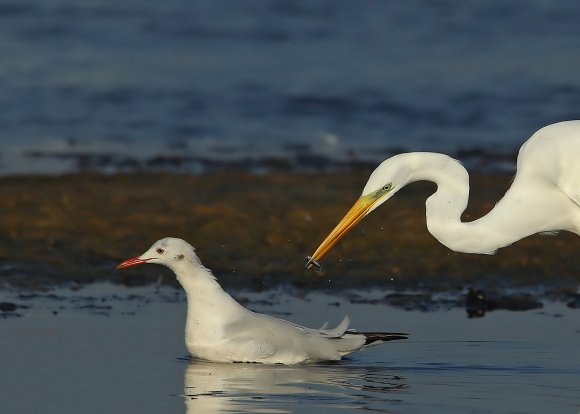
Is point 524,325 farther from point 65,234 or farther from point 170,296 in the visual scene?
point 65,234

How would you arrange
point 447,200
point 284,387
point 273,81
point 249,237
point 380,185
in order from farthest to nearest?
point 273,81 → point 249,237 → point 447,200 → point 284,387 → point 380,185

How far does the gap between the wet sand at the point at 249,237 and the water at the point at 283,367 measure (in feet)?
2.21

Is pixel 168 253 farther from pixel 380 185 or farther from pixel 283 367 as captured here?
pixel 380 185

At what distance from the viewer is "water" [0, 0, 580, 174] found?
15695mm

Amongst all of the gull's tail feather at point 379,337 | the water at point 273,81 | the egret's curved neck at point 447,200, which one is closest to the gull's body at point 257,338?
the gull's tail feather at point 379,337

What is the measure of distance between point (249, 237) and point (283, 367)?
3217 mm

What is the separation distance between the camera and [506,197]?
293 inches

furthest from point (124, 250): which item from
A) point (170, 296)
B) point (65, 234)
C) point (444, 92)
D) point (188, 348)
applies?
point (444, 92)

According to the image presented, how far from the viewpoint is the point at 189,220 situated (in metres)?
11.1

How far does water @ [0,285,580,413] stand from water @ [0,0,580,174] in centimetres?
557

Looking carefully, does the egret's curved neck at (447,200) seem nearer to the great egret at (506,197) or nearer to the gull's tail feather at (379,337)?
the great egret at (506,197)

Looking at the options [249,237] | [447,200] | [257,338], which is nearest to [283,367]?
[257,338]

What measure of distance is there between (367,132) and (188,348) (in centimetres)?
952

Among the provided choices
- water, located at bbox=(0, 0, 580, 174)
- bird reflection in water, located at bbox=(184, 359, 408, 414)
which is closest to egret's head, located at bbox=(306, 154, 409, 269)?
bird reflection in water, located at bbox=(184, 359, 408, 414)
